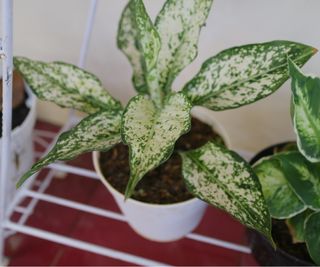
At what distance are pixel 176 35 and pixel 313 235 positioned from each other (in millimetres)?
323

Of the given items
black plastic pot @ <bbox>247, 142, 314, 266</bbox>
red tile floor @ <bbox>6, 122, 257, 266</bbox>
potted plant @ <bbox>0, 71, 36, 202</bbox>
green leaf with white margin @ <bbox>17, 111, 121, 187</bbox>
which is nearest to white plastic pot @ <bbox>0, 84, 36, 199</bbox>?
potted plant @ <bbox>0, 71, 36, 202</bbox>

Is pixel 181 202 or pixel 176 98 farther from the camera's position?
pixel 181 202

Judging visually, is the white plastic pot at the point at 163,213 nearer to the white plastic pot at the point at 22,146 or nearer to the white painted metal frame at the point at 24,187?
the white painted metal frame at the point at 24,187

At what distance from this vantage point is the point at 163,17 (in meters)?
0.59

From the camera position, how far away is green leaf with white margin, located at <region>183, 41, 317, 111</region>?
0.53 m

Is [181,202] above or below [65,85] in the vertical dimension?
below

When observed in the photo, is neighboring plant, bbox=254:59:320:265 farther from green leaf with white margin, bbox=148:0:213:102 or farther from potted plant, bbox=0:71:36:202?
potted plant, bbox=0:71:36:202

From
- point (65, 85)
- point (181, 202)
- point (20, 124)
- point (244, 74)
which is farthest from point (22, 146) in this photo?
point (244, 74)

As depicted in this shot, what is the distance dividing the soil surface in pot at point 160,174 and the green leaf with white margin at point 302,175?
155 millimetres

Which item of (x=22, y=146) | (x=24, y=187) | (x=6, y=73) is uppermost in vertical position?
(x=6, y=73)

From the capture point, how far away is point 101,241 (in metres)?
0.92

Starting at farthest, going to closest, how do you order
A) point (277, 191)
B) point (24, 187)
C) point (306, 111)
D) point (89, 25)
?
point (24, 187), point (89, 25), point (277, 191), point (306, 111)

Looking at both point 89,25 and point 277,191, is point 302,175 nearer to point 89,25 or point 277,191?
point 277,191

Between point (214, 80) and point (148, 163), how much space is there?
18 cm
